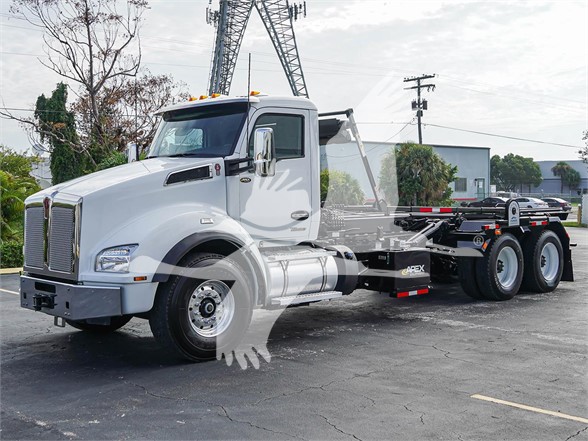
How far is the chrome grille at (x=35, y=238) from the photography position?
7.44m

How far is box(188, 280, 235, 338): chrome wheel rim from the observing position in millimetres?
7355

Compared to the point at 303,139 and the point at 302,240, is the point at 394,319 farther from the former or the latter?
the point at 303,139

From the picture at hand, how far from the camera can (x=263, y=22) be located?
153 feet

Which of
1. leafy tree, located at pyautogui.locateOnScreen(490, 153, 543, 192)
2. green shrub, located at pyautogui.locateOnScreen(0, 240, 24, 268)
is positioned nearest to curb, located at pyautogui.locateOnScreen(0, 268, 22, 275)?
green shrub, located at pyautogui.locateOnScreen(0, 240, 24, 268)

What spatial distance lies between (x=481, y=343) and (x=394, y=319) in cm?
183

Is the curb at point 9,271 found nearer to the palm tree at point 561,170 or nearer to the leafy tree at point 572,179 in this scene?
the leafy tree at point 572,179

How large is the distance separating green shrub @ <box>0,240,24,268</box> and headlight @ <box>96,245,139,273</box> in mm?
10524

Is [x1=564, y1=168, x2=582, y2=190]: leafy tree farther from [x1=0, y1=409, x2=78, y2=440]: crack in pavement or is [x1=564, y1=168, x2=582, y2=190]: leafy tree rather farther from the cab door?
[x1=0, y1=409, x2=78, y2=440]: crack in pavement

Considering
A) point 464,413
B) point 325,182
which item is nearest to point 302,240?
point 325,182

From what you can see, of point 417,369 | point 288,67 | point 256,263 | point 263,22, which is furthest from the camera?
point 288,67

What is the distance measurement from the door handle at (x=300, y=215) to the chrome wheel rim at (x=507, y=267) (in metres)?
4.29

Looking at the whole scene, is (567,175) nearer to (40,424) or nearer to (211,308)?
(211,308)

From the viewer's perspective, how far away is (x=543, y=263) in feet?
40.7

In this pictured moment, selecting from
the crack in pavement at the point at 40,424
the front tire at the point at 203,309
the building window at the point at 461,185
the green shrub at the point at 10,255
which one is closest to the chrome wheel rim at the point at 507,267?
the front tire at the point at 203,309
